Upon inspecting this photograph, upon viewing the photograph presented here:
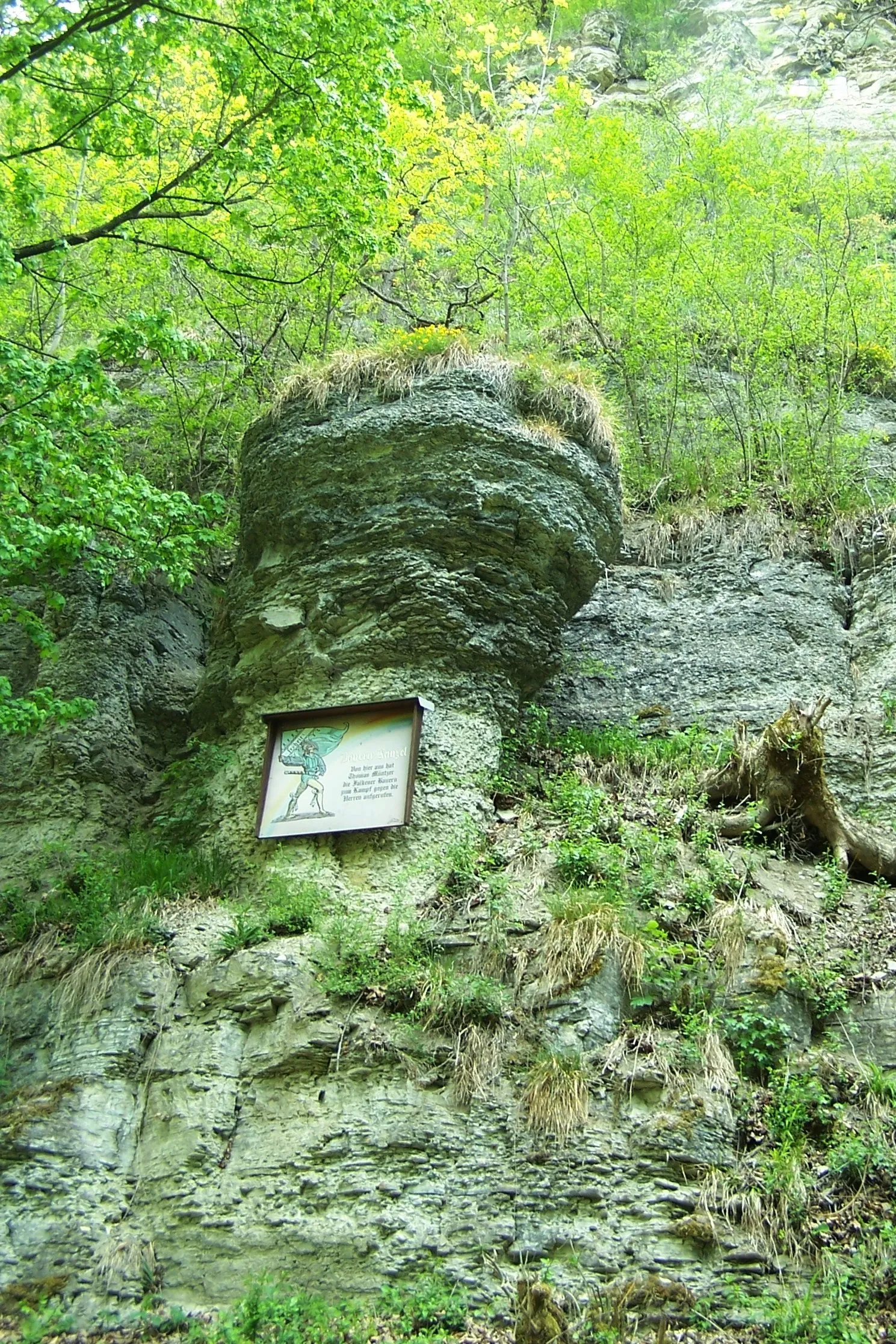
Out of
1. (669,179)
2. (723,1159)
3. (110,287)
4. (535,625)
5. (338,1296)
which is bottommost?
(338,1296)

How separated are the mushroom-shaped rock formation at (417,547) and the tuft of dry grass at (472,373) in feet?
0.06

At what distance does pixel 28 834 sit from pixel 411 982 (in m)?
4.05

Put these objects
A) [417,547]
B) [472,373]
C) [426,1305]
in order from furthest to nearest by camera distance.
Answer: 1. [472,373]
2. [417,547]
3. [426,1305]

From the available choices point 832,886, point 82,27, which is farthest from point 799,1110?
A: point 82,27

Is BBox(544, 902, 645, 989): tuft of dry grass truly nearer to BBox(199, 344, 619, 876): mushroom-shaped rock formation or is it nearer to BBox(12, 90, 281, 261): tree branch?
BBox(199, 344, 619, 876): mushroom-shaped rock formation

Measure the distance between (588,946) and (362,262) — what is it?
9.28 m

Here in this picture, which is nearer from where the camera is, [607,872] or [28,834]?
[607,872]

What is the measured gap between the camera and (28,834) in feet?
30.1

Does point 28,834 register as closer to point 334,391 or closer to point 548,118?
point 334,391

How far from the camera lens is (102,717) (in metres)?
9.99

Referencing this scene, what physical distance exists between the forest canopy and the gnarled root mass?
4.13 m

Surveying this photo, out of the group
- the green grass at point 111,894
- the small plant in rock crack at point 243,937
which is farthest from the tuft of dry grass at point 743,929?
the green grass at point 111,894

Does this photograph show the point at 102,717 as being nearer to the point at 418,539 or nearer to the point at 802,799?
the point at 418,539

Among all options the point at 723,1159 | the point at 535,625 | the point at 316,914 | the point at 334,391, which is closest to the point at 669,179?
the point at 334,391
